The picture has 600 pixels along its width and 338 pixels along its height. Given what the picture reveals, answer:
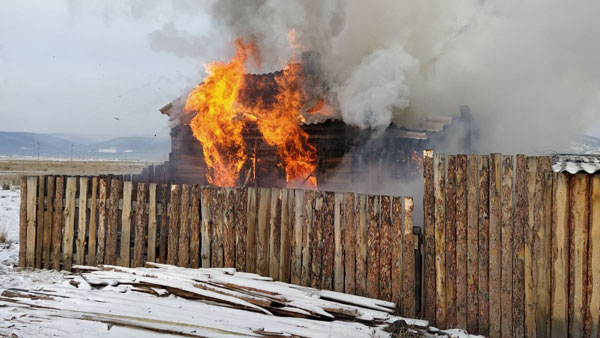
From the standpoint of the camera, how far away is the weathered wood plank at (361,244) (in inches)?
203

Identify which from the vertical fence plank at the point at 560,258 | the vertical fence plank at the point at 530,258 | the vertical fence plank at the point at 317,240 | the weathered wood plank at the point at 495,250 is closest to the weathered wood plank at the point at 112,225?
the vertical fence plank at the point at 317,240

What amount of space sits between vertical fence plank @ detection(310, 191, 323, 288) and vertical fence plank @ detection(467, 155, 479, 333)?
183 centimetres

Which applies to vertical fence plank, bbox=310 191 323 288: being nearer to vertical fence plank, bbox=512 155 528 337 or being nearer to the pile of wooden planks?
the pile of wooden planks

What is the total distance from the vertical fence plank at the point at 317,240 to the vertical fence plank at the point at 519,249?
2305mm

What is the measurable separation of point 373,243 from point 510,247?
60.7 inches

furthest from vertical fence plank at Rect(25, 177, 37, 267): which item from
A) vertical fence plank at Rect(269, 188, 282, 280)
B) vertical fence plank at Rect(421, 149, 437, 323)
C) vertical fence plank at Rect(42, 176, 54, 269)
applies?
vertical fence plank at Rect(421, 149, 437, 323)

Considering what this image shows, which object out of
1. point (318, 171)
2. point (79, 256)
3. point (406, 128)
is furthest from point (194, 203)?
point (406, 128)

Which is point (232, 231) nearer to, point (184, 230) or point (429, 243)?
point (184, 230)

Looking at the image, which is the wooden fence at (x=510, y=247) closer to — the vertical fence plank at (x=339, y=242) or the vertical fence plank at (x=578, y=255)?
the vertical fence plank at (x=578, y=255)

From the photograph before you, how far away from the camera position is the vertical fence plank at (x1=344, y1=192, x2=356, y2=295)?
5.23 metres

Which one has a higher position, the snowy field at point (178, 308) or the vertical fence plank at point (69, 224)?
the vertical fence plank at point (69, 224)

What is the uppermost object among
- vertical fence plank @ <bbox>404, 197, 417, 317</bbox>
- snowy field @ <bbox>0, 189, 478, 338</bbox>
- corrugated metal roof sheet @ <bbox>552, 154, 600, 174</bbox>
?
corrugated metal roof sheet @ <bbox>552, 154, 600, 174</bbox>

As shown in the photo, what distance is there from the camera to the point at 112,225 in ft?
22.4

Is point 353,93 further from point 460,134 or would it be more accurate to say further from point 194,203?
point 194,203
